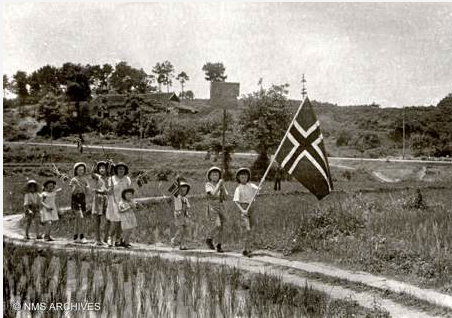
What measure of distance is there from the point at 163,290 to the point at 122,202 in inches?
122

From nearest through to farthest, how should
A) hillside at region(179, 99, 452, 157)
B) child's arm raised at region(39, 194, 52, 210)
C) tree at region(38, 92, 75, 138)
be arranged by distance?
child's arm raised at region(39, 194, 52, 210) → tree at region(38, 92, 75, 138) → hillside at region(179, 99, 452, 157)

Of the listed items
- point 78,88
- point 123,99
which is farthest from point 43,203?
point 123,99

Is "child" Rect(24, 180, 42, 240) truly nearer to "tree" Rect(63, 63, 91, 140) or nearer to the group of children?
the group of children

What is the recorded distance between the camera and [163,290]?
6.44 meters

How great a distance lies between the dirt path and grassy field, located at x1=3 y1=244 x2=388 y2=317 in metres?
0.34

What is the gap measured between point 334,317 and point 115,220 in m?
5.14

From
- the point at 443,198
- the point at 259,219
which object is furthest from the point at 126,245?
the point at 443,198

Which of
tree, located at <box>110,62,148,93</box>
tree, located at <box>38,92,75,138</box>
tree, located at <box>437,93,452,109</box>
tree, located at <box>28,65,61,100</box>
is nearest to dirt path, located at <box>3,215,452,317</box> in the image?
tree, located at <box>38,92,75,138</box>

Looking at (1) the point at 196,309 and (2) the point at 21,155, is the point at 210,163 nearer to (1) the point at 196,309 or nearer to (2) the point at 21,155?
(2) the point at 21,155

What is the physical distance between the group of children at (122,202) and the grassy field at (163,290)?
139cm

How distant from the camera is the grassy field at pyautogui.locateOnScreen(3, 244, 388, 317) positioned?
5.64 metres

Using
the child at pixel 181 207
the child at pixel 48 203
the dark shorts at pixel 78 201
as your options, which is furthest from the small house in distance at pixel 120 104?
the child at pixel 181 207

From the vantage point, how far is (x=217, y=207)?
8.99 m

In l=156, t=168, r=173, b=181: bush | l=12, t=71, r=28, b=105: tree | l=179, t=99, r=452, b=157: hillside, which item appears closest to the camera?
l=156, t=168, r=173, b=181: bush
